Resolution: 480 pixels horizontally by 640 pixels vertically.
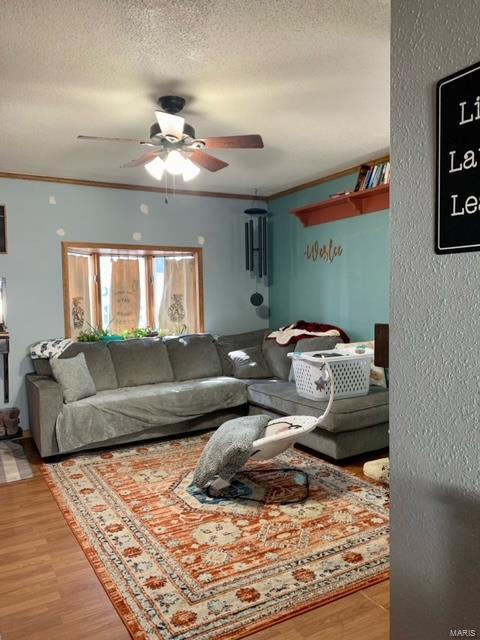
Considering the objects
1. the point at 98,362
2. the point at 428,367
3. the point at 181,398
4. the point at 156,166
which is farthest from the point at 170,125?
the point at 98,362

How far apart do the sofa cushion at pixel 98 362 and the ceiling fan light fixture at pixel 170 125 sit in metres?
2.41

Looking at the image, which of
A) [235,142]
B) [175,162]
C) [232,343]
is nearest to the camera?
[235,142]

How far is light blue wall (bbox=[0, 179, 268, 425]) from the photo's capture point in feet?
15.3

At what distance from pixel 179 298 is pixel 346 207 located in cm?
214

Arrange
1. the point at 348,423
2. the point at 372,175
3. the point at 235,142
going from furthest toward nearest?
the point at 372,175 < the point at 348,423 < the point at 235,142

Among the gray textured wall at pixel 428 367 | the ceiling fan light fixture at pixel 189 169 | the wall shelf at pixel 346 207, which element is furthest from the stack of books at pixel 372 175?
the gray textured wall at pixel 428 367

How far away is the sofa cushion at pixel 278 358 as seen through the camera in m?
4.91

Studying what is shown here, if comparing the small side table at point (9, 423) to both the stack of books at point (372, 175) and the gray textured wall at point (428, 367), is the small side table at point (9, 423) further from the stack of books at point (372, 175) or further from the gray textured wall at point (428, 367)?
the gray textured wall at point (428, 367)

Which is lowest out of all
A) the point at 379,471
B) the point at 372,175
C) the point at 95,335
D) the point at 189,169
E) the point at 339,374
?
the point at 379,471

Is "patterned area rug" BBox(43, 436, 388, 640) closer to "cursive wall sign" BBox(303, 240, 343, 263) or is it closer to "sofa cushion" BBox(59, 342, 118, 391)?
"sofa cushion" BBox(59, 342, 118, 391)

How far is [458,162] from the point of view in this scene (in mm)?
944

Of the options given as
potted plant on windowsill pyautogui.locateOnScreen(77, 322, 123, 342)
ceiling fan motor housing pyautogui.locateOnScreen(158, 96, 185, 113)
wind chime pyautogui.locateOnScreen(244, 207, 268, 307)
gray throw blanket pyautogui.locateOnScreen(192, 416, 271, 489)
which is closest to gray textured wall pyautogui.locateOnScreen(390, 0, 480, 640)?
gray throw blanket pyautogui.locateOnScreen(192, 416, 271, 489)

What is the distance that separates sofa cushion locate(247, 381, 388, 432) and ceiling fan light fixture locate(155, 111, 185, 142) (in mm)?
2136

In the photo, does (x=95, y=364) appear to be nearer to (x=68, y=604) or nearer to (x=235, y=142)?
(x=235, y=142)
